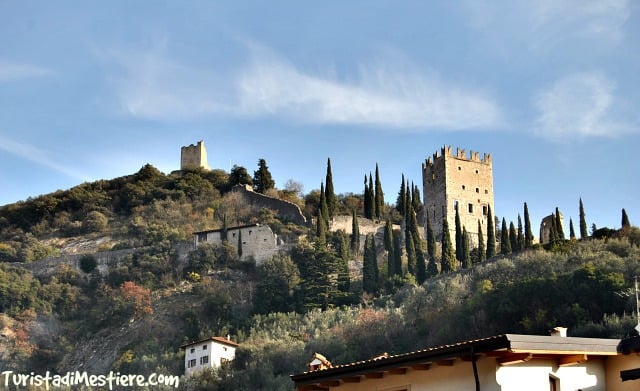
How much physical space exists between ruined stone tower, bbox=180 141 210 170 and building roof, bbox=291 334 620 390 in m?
88.9

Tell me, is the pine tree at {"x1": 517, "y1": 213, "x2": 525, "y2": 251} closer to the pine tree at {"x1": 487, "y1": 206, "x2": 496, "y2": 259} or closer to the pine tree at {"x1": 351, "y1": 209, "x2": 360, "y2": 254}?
the pine tree at {"x1": 487, "y1": 206, "x2": 496, "y2": 259}

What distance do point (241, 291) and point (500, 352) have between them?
61.2m

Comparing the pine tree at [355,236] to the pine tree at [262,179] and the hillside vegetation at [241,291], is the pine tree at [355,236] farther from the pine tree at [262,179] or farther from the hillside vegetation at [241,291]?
the pine tree at [262,179]

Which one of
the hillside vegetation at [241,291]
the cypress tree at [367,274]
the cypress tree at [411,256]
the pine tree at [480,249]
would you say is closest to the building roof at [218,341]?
the hillside vegetation at [241,291]

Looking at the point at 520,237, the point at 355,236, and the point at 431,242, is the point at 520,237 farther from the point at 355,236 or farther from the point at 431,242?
the point at 355,236

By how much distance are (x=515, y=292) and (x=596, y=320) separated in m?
5.77

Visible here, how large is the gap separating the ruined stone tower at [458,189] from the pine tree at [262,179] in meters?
15.2

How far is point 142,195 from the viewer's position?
91062 mm

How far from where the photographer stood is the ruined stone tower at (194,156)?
10062 centimetres

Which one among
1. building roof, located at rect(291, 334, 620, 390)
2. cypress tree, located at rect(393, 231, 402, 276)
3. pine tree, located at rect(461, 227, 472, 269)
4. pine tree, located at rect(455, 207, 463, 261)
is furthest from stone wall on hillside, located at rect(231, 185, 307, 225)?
building roof, located at rect(291, 334, 620, 390)

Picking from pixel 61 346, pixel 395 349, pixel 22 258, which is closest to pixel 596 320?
pixel 395 349

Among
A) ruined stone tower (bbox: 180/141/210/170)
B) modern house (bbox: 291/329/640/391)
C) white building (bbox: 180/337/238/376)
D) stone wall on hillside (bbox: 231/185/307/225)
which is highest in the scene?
ruined stone tower (bbox: 180/141/210/170)

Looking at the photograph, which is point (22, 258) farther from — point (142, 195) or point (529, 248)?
point (529, 248)

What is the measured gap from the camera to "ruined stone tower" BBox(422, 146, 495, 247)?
78.7 m
